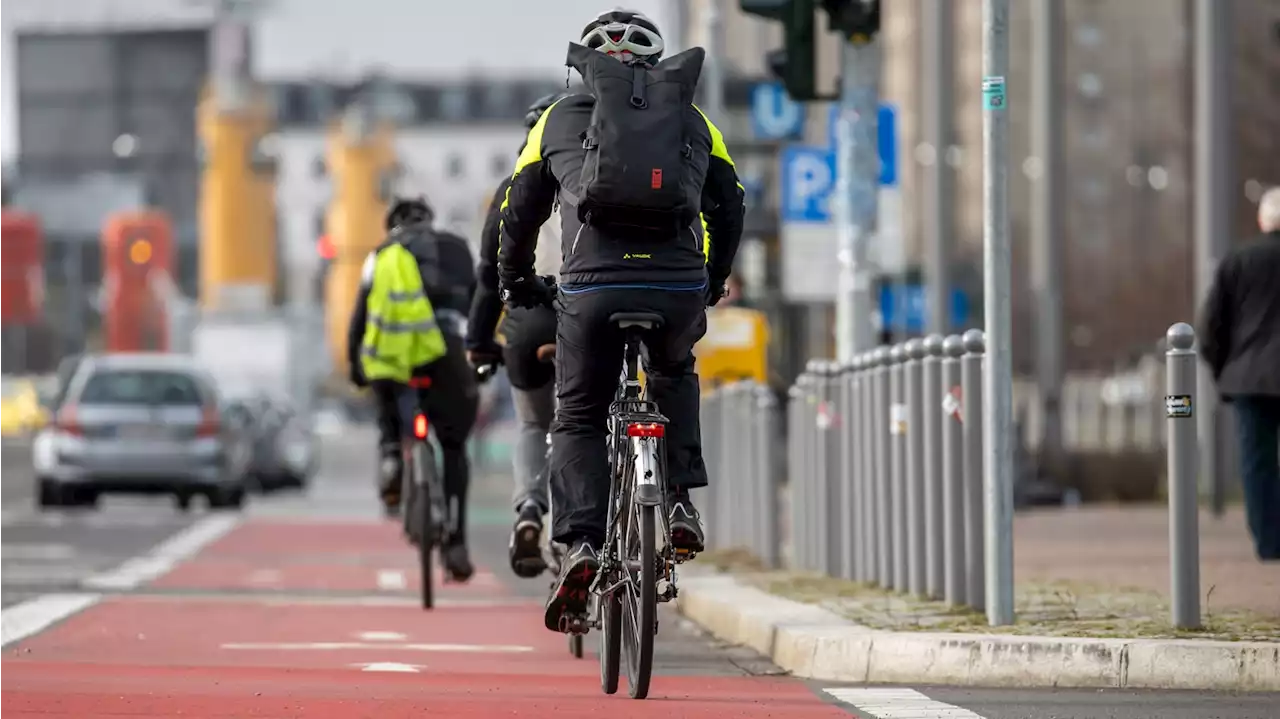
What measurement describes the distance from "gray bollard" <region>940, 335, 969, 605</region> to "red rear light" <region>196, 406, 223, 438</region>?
56.8ft

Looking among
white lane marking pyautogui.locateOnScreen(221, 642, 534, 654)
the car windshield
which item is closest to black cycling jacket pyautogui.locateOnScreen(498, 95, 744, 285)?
white lane marking pyautogui.locateOnScreen(221, 642, 534, 654)

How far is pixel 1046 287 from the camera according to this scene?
28.7 metres

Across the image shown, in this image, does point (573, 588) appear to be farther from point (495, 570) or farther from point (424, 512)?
point (495, 570)

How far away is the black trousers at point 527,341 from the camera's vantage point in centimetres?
1054

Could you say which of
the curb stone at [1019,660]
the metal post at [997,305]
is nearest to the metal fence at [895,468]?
the metal post at [997,305]

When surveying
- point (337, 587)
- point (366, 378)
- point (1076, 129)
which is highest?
point (1076, 129)

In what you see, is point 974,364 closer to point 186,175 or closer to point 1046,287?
point 1046,287

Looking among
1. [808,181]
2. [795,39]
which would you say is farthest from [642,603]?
[808,181]

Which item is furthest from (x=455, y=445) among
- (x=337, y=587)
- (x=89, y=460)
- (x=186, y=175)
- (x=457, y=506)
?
(x=186, y=175)

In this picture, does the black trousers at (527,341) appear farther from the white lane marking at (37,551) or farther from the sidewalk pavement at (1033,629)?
the white lane marking at (37,551)

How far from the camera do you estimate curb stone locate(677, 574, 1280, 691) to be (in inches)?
362

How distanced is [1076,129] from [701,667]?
117 metres

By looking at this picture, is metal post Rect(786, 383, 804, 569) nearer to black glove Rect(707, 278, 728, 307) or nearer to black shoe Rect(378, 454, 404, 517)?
black shoe Rect(378, 454, 404, 517)

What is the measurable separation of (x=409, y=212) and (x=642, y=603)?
21.7 ft
